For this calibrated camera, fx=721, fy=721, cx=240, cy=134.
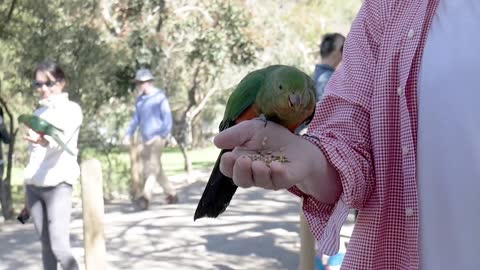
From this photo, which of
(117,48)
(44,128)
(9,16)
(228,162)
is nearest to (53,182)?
(44,128)

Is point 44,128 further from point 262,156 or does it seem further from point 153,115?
point 153,115

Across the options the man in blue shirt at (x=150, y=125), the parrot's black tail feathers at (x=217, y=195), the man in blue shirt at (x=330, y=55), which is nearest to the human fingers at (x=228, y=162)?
the parrot's black tail feathers at (x=217, y=195)

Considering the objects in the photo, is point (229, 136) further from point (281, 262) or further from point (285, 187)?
point (281, 262)

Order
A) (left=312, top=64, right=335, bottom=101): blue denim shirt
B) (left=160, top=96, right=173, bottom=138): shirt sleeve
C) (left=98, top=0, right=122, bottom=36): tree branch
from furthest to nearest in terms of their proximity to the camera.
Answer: (left=98, top=0, right=122, bottom=36): tree branch → (left=160, top=96, right=173, bottom=138): shirt sleeve → (left=312, top=64, right=335, bottom=101): blue denim shirt

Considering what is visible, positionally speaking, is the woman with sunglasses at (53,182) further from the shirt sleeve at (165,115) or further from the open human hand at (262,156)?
the open human hand at (262,156)

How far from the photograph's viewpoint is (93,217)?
4.97 meters

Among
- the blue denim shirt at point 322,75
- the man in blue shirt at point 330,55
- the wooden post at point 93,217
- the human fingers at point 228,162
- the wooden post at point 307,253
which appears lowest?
the wooden post at point 307,253

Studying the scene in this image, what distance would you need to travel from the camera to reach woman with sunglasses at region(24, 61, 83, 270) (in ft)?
17.4

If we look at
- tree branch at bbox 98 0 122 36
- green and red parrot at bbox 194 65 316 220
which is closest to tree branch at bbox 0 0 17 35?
tree branch at bbox 98 0 122 36

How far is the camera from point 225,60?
49.5 feet

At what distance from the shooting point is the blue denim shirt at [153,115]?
31.6 ft

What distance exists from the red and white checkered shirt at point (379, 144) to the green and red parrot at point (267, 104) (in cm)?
6

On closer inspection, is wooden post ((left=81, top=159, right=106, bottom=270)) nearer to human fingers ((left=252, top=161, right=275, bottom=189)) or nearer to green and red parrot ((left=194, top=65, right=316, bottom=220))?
green and red parrot ((left=194, top=65, right=316, bottom=220))

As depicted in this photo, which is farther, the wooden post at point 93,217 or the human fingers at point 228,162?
the wooden post at point 93,217
